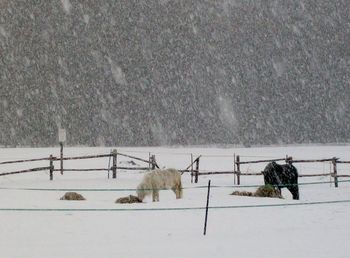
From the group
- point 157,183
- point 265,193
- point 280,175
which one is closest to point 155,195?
point 157,183

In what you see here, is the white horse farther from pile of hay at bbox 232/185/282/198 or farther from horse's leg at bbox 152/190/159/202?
pile of hay at bbox 232/185/282/198

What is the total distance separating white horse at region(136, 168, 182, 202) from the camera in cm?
1498

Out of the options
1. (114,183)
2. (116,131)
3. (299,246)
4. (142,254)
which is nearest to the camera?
(142,254)

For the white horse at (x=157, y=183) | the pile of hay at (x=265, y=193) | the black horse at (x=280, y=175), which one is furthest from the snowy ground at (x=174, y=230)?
the black horse at (x=280, y=175)

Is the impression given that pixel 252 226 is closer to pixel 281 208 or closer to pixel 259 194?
pixel 281 208

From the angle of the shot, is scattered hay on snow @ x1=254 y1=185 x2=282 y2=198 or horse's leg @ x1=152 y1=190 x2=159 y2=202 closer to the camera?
horse's leg @ x1=152 y1=190 x2=159 y2=202

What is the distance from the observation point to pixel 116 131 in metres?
96.3

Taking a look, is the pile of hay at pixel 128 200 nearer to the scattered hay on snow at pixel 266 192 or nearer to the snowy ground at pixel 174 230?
the snowy ground at pixel 174 230

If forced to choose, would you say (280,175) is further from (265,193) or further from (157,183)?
(157,183)

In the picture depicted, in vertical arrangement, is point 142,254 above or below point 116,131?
below

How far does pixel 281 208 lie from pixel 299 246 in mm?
4417

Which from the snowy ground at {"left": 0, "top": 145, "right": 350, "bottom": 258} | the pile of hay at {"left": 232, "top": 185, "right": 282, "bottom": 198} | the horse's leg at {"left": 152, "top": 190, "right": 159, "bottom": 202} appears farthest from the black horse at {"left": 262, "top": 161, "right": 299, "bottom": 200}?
the horse's leg at {"left": 152, "top": 190, "right": 159, "bottom": 202}

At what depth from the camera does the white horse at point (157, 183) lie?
15.0 meters

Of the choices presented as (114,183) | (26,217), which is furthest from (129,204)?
(114,183)
